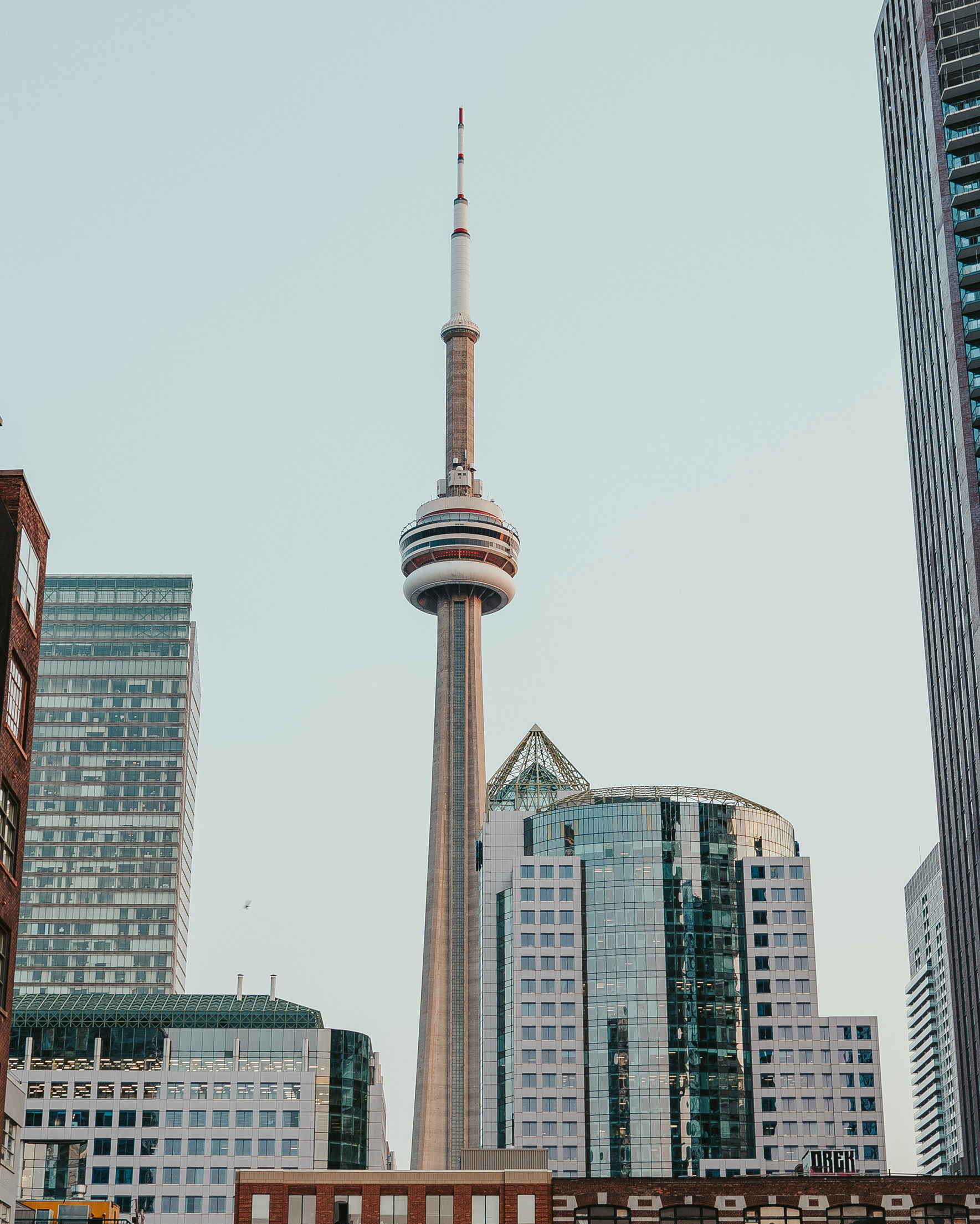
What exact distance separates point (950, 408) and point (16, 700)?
115m

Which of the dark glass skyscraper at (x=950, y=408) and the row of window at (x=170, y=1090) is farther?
the row of window at (x=170, y=1090)

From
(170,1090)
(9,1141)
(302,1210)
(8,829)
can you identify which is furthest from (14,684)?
(170,1090)

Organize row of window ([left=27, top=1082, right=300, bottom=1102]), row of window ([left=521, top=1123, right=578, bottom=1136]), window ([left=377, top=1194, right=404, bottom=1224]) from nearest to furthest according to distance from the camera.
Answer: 1. window ([left=377, top=1194, right=404, bottom=1224])
2. row of window ([left=27, top=1082, right=300, bottom=1102])
3. row of window ([left=521, top=1123, right=578, bottom=1136])

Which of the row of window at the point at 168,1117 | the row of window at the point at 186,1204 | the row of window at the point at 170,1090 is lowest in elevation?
the row of window at the point at 186,1204

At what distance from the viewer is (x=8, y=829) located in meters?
69.5

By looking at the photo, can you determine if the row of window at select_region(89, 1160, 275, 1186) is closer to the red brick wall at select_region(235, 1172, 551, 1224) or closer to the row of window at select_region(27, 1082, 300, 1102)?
the row of window at select_region(27, 1082, 300, 1102)

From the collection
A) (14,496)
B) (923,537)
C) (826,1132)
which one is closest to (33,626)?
(14,496)

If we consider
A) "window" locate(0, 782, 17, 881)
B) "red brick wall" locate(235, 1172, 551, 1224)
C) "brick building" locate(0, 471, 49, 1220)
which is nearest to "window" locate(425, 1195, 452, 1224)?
"red brick wall" locate(235, 1172, 551, 1224)

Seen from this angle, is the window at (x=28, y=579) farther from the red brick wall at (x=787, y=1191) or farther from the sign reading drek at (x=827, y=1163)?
the sign reading drek at (x=827, y=1163)

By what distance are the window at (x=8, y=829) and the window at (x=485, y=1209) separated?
3817 cm

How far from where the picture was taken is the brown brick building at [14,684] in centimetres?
6700

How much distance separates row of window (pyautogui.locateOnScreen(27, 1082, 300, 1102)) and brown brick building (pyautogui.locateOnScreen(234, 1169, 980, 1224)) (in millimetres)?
99624

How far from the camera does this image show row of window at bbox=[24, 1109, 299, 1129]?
19212 centimetres

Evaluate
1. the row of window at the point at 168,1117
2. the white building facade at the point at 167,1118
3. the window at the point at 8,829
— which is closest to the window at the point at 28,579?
the window at the point at 8,829
